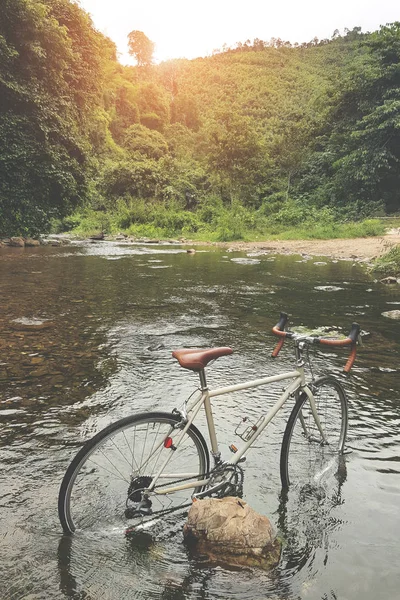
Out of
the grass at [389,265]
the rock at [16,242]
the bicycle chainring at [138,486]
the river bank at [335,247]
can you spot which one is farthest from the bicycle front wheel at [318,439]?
the rock at [16,242]

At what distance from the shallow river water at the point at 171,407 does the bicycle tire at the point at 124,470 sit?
0.16 m

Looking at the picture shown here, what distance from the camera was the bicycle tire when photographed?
2.77 meters

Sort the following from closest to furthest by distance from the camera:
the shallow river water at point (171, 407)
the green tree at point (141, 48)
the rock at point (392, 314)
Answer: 1. the shallow river water at point (171, 407)
2. the rock at point (392, 314)
3. the green tree at point (141, 48)

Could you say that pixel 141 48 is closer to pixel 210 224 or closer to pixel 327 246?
pixel 210 224

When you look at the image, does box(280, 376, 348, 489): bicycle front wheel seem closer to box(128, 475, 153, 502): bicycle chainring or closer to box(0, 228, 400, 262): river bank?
box(128, 475, 153, 502): bicycle chainring

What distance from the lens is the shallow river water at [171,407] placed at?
2492mm

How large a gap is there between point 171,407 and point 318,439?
165 cm

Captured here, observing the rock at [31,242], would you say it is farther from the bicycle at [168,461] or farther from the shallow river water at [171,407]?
the bicycle at [168,461]

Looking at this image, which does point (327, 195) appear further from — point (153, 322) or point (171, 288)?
point (153, 322)

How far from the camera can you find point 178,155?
2645 inches

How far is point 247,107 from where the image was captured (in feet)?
252

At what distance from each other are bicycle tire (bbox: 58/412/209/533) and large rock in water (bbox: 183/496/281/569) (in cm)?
34

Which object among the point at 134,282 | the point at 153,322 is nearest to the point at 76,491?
the point at 153,322

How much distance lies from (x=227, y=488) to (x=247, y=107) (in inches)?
Result: 3199
